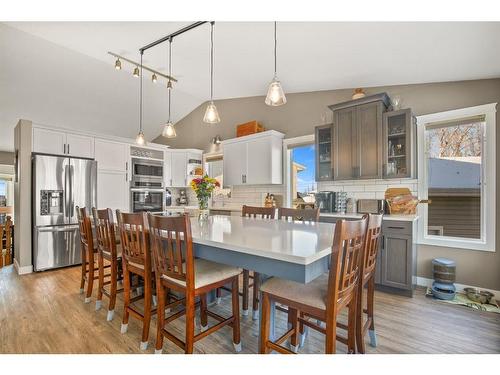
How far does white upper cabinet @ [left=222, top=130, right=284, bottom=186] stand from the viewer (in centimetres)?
Result: 423

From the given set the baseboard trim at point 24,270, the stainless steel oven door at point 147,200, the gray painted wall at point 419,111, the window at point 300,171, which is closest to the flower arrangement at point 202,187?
the window at point 300,171

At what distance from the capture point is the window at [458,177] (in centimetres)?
273

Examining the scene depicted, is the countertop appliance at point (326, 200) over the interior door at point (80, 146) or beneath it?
beneath

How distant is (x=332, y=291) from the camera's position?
1261 millimetres

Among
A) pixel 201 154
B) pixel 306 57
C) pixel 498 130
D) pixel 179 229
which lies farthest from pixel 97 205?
pixel 498 130

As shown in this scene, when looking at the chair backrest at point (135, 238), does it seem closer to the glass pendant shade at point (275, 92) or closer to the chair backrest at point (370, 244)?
the glass pendant shade at point (275, 92)

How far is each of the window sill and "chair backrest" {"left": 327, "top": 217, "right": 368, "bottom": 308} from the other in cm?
223

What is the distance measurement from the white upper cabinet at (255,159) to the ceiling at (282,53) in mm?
869

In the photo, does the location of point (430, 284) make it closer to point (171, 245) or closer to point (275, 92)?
point (275, 92)

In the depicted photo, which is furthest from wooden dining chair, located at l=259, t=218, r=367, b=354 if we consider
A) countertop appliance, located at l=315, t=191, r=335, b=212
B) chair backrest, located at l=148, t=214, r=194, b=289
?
countertop appliance, located at l=315, t=191, r=335, b=212

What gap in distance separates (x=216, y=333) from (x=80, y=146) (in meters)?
3.83

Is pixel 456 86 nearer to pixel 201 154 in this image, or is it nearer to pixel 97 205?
pixel 201 154

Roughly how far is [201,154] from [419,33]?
14.8 feet

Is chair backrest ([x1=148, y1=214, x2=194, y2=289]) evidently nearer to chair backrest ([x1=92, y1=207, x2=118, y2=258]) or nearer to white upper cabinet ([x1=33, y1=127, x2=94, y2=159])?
chair backrest ([x1=92, y1=207, x2=118, y2=258])
